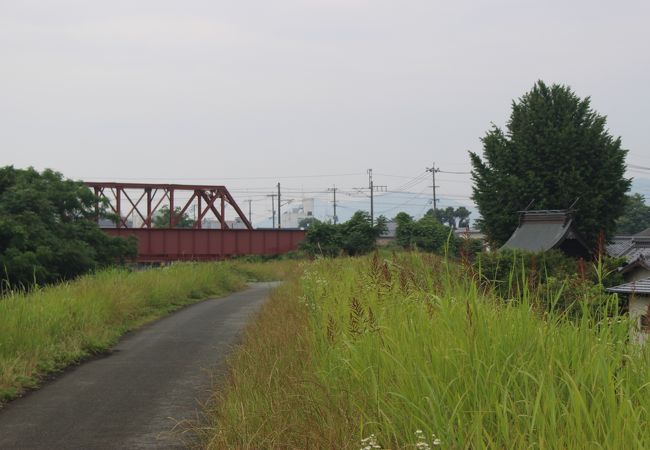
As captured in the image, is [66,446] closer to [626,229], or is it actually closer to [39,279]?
[39,279]

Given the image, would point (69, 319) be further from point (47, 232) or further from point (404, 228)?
point (404, 228)

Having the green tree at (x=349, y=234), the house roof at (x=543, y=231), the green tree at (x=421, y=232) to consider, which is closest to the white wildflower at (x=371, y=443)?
the house roof at (x=543, y=231)

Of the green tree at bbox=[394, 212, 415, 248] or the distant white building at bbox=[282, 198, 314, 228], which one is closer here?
the green tree at bbox=[394, 212, 415, 248]

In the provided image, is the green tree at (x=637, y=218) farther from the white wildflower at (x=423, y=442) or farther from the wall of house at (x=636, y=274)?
the white wildflower at (x=423, y=442)

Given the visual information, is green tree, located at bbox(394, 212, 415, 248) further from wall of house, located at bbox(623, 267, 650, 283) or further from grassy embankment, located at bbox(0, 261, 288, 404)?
grassy embankment, located at bbox(0, 261, 288, 404)

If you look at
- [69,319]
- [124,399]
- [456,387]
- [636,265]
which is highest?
[456,387]

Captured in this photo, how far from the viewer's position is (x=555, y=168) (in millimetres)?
41594

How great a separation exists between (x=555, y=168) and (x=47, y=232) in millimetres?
28110

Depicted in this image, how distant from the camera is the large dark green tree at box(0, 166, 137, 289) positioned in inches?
958

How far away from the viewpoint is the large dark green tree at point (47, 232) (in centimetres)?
2434

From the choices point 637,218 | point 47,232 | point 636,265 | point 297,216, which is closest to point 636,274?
point 636,265

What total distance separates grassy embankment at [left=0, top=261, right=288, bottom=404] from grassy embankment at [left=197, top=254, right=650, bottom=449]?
4472 mm

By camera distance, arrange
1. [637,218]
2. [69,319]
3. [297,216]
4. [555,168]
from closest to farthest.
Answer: [69,319] < [555,168] < [637,218] < [297,216]

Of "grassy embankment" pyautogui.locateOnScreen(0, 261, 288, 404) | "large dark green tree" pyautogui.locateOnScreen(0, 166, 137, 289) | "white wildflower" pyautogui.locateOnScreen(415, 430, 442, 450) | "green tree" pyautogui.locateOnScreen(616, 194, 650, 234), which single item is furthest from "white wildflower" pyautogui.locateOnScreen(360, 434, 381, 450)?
"green tree" pyautogui.locateOnScreen(616, 194, 650, 234)
